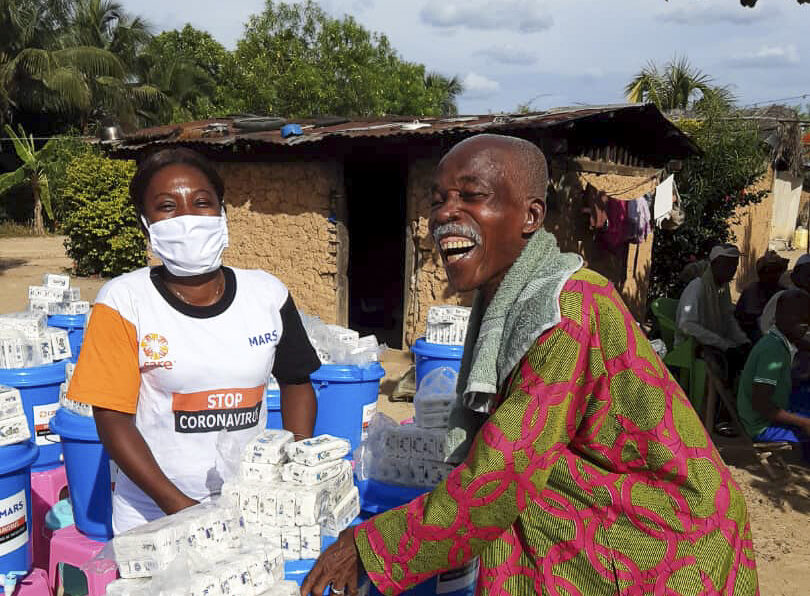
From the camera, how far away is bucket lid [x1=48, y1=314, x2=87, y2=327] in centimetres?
507

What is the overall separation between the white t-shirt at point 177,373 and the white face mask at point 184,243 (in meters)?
0.08

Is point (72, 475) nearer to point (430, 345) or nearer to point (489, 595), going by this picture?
point (489, 595)

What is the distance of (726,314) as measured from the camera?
6.18 metres

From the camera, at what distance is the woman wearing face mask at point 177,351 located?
6.01 ft

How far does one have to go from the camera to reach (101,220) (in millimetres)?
15500

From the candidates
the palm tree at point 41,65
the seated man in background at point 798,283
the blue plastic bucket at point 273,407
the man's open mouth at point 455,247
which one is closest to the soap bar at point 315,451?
the man's open mouth at point 455,247

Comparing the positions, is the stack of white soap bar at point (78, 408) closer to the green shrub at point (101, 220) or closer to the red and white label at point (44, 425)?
the red and white label at point (44, 425)

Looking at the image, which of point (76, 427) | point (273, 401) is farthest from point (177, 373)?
point (273, 401)

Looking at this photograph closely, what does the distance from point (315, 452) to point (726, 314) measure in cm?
536

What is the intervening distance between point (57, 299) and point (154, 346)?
399cm

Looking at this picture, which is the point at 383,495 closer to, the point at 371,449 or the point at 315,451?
the point at 371,449

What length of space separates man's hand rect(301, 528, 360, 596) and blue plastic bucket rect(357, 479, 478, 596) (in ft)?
1.79

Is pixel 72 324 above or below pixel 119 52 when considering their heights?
below

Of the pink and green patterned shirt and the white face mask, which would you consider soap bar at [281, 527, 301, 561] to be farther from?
the white face mask
